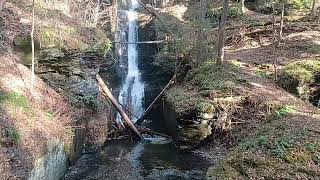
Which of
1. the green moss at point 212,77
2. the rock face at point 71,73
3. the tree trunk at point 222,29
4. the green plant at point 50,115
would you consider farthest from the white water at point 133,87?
A: the green plant at point 50,115

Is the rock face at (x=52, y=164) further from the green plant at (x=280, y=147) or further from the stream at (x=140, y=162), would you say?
the green plant at (x=280, y=147)

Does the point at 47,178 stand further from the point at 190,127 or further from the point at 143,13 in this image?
the point at 143,13

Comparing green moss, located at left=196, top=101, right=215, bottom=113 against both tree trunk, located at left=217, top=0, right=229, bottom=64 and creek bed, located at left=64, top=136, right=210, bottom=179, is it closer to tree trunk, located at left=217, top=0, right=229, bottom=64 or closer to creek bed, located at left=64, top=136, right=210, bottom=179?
creek bed, located at left=64, top=136, right=210, bottom=179

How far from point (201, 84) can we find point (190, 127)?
9.51ft

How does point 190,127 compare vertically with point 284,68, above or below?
below

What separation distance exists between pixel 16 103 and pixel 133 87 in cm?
1301

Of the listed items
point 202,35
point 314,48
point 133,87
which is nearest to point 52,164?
point 202,35

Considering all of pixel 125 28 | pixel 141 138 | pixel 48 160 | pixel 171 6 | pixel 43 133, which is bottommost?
pixel 141 138

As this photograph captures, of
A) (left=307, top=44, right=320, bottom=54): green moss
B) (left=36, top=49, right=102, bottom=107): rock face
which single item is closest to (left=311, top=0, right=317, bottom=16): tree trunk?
(left=307, top=44, right=320, bottom=54): green moss

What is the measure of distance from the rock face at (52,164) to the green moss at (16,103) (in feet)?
3.76

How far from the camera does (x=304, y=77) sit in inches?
625

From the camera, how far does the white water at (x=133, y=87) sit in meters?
21.5

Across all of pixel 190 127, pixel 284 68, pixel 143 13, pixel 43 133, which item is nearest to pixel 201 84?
pixel 190 127

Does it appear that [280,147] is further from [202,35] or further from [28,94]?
[202,35]
